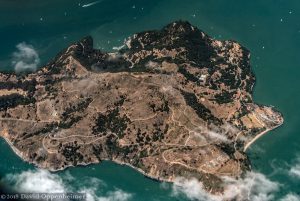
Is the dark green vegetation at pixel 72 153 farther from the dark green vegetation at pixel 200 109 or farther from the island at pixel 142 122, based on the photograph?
the dark green vegetation at pixel 200 109

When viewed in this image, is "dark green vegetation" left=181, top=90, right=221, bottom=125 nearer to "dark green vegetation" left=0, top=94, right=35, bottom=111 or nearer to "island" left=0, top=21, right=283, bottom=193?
"island" left=0, top=21, right=283, bottom=193

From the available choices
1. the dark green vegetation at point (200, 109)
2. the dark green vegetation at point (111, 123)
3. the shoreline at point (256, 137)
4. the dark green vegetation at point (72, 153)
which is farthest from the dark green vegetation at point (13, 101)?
the shoreline at point (256, 137)

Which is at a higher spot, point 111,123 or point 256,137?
point 111,123

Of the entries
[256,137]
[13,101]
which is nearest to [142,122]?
[256,137]

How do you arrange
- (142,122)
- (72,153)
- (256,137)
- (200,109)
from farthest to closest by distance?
(256,137) → (200,109) → (142,122) → (72,153)

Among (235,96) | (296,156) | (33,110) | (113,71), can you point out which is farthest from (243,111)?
(33,110)

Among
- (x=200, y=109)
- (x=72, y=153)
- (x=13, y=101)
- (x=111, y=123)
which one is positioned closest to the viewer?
(x=72, y=153)

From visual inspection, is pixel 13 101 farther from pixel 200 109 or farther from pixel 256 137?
pixel 256 137

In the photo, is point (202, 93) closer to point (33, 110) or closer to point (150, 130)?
point (150, 130)
